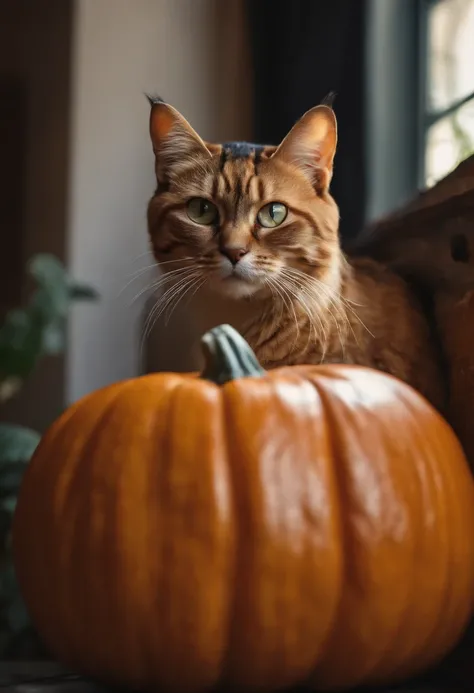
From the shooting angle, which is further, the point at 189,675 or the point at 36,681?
the point at 36,681

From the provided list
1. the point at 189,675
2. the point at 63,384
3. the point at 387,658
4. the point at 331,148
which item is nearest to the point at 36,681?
the point at 189,675

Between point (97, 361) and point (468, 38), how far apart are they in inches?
50.9

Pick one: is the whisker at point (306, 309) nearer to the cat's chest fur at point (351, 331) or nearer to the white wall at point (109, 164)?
the cat's chest fur at point (351, 331)

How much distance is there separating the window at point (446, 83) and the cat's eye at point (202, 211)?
0.70m

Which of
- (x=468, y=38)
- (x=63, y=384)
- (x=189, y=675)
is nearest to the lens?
(x=189, y=675)

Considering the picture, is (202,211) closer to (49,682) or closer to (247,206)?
(247,206)

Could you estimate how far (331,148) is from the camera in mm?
978

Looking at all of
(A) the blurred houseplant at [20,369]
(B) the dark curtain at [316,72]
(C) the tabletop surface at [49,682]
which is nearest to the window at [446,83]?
(B) the dark curtain at [316,72]

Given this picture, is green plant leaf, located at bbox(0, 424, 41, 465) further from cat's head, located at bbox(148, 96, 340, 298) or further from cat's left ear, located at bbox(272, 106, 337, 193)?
cat's left ear, located at bbox(272, 106, 337, 193)

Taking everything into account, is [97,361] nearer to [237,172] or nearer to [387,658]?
[237,172]

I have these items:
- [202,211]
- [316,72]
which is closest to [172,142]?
[202,211]

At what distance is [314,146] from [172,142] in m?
0.21

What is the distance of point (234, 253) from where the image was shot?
3.22 ft

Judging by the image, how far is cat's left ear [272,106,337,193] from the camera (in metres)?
0.95
